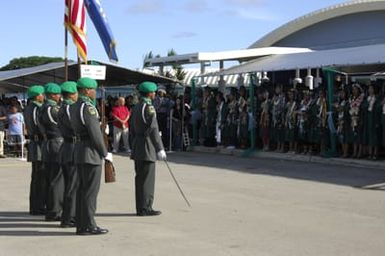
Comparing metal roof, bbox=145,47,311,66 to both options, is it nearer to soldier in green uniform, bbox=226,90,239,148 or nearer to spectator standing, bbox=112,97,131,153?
soldier in green uniform, bbox=226,90,239,148

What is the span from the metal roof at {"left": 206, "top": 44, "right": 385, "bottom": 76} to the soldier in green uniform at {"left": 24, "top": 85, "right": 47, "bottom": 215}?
8.94m

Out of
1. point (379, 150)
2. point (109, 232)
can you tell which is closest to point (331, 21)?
point (379, 150)

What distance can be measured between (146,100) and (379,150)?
8429mm

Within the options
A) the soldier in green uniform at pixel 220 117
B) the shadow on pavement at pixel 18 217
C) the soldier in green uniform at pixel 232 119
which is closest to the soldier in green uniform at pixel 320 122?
the soldier in green uniform at pixel 232 119

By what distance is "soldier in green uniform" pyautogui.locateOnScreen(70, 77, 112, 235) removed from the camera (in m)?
8.13

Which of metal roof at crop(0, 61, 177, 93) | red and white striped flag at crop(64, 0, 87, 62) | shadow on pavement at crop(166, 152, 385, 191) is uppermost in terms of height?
red and white striped flag at crop(64, 0, 87, 62)

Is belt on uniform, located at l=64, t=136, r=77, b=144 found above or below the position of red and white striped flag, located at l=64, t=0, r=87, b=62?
below

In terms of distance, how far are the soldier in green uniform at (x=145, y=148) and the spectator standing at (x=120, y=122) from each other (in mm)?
11691

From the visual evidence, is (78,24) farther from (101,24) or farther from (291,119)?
(291,119)

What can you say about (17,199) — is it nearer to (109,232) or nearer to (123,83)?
(109,232)

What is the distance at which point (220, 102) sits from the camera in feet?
Result: 68.1

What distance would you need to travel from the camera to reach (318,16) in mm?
34531

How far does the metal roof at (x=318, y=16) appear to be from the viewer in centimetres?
3115

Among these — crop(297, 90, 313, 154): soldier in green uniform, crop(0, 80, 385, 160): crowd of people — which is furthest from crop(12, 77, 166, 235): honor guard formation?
crop(297, 90, 313, 154): soldier in green uniform
